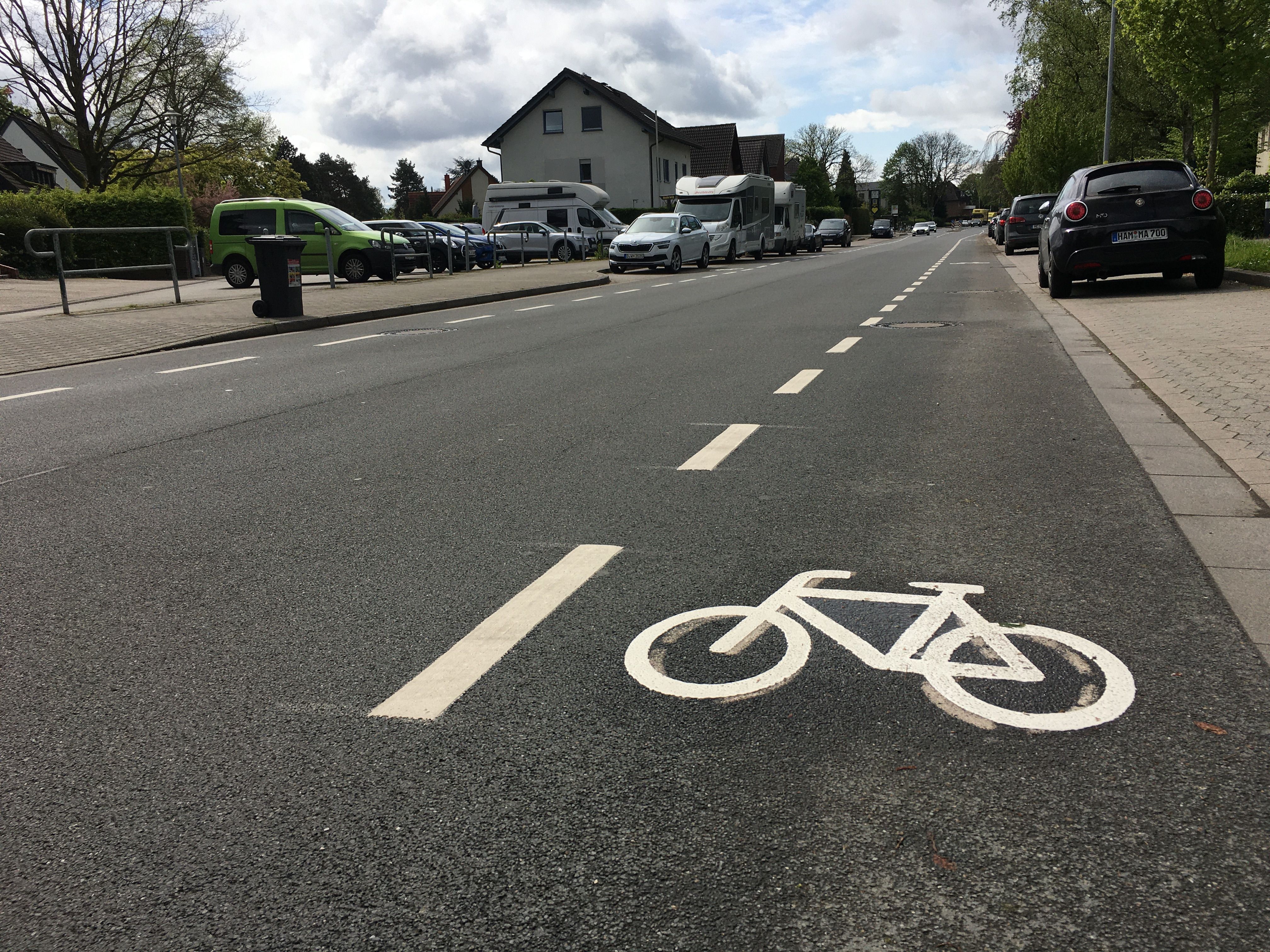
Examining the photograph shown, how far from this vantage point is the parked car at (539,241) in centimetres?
3800

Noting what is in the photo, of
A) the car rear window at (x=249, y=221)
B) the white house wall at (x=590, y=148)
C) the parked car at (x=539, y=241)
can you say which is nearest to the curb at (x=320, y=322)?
the car rear window at (x=249, y=221)

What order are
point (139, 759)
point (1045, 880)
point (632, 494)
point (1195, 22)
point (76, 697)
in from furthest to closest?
point (1195, 22) → point (632, 494) → point (76, 697) → point (139, 759) → point (1045, 880)

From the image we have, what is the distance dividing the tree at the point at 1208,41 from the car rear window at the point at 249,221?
18525 millimetres

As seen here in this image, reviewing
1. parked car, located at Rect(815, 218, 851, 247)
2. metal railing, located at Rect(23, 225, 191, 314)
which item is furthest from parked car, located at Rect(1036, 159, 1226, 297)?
parked car, located at Rect(815, 218, 851, 247)

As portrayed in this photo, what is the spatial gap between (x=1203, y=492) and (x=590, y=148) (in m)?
65.5

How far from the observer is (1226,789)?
7.82 feet

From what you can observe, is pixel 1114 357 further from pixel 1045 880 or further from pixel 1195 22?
pixel 1195 22

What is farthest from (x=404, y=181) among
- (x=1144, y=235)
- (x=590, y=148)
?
(x=1144, y=235)

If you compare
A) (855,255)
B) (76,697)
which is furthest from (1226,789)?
(855,255)

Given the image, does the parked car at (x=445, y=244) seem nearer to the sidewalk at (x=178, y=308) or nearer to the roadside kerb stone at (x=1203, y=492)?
the sidewalk at (x=178, y=308)

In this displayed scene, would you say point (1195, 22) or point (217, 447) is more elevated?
point (1195, 22)

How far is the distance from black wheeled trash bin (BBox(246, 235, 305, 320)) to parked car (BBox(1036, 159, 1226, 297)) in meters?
10.3

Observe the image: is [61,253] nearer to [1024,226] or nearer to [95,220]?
[95,220]

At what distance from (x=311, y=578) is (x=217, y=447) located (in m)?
2.91
